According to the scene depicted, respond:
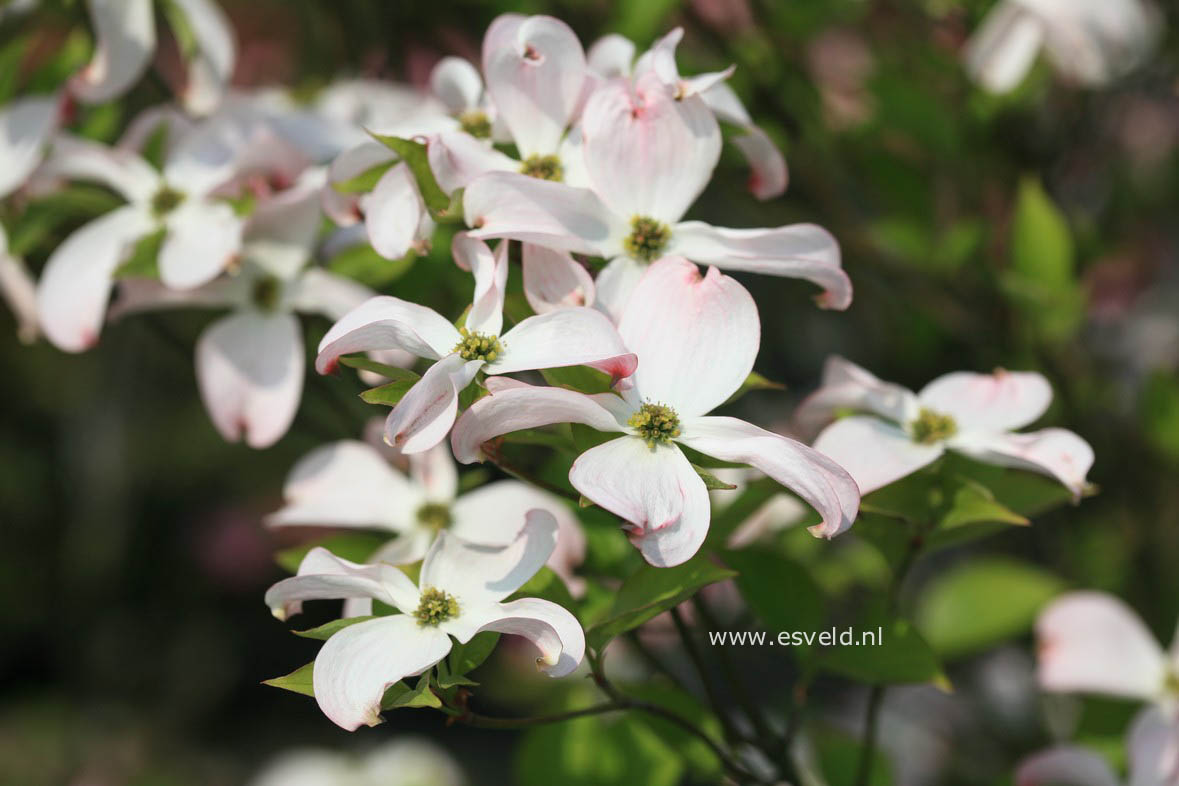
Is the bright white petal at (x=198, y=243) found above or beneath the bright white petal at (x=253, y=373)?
above

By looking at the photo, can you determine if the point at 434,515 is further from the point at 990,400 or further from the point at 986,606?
the point at 986,606

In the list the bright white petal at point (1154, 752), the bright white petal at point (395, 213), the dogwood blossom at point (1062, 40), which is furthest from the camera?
the dogwood blossom at point (1062, 40)

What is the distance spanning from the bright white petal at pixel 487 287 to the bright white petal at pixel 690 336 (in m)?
0.05

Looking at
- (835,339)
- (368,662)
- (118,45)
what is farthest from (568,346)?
(835,339)

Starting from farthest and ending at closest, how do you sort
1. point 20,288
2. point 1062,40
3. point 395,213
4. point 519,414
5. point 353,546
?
point 1062,40 → point 20,288 → point 353,546 → point 395,213 → point 519,414

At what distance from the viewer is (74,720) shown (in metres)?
1.91

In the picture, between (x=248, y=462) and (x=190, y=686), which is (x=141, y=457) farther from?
→ (x=190, y=686)

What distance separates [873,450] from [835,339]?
0.87 metres

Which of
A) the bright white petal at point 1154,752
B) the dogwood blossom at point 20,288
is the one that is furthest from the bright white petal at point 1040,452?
the dogwood blossom at point 20,288

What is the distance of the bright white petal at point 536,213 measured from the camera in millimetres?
451

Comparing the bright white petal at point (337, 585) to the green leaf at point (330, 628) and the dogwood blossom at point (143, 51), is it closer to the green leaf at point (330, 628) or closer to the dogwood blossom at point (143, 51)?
the green leaf at point (330, 628)

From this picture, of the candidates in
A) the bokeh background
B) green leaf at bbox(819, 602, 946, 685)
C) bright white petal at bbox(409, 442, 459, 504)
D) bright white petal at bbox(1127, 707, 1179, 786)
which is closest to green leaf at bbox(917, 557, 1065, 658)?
the bokeh background

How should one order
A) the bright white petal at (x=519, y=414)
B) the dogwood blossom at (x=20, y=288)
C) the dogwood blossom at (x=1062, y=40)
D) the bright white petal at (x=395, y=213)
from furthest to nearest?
the dogwood blossom at (x=1062, y=40), the dogwood blossom at (x=20, y=288), the bright white petal at (x=395, y=213), the bright white petal at (x=519, y=414)

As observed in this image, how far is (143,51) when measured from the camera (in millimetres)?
691
